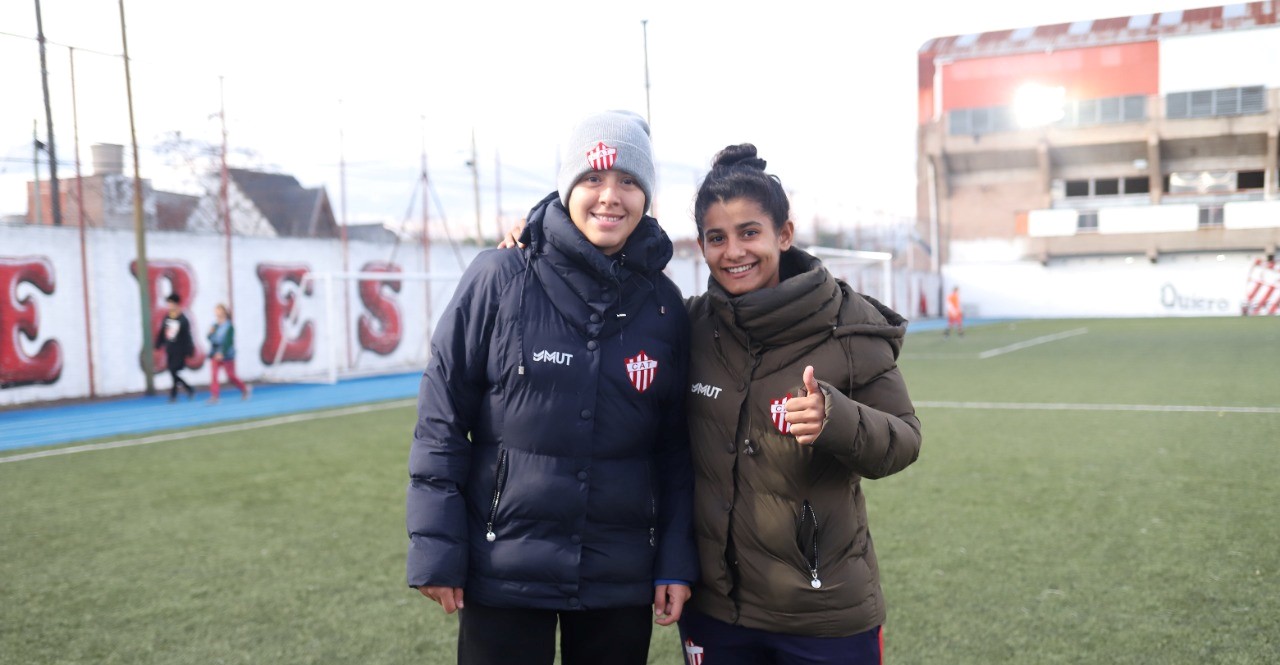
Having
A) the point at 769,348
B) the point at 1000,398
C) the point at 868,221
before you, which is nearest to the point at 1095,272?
the point at 868,221

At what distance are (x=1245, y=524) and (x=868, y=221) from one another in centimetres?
3443

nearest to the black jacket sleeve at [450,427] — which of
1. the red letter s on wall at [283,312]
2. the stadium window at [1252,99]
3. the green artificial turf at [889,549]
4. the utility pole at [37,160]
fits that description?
the green artificial turf at [889,549]

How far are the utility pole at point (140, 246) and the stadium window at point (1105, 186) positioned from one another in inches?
1596

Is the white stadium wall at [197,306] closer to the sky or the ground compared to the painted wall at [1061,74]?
closer to the ground

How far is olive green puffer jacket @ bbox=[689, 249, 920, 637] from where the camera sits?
2.18 metres

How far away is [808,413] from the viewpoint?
201 cm

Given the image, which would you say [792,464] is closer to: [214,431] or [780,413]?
[780,413]

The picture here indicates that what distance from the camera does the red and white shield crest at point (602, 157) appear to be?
7.29 ft

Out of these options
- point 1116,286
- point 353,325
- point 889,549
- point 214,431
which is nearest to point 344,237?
point 353,325

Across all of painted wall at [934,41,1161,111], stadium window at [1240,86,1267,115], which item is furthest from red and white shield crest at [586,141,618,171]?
painted wall at [934,41,1161,111]

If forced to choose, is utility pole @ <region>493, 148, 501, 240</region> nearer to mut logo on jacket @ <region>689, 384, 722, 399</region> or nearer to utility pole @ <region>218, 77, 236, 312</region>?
utility pole @ <region>218, 77, 236, 312</region>

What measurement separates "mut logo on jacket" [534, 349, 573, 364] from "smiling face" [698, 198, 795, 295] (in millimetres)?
411

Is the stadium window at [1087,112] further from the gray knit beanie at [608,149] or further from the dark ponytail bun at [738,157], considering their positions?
the gray knit beanie at [608,149]

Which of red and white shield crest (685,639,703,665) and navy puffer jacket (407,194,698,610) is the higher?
navy puffer jacket (407,194,698,610)
